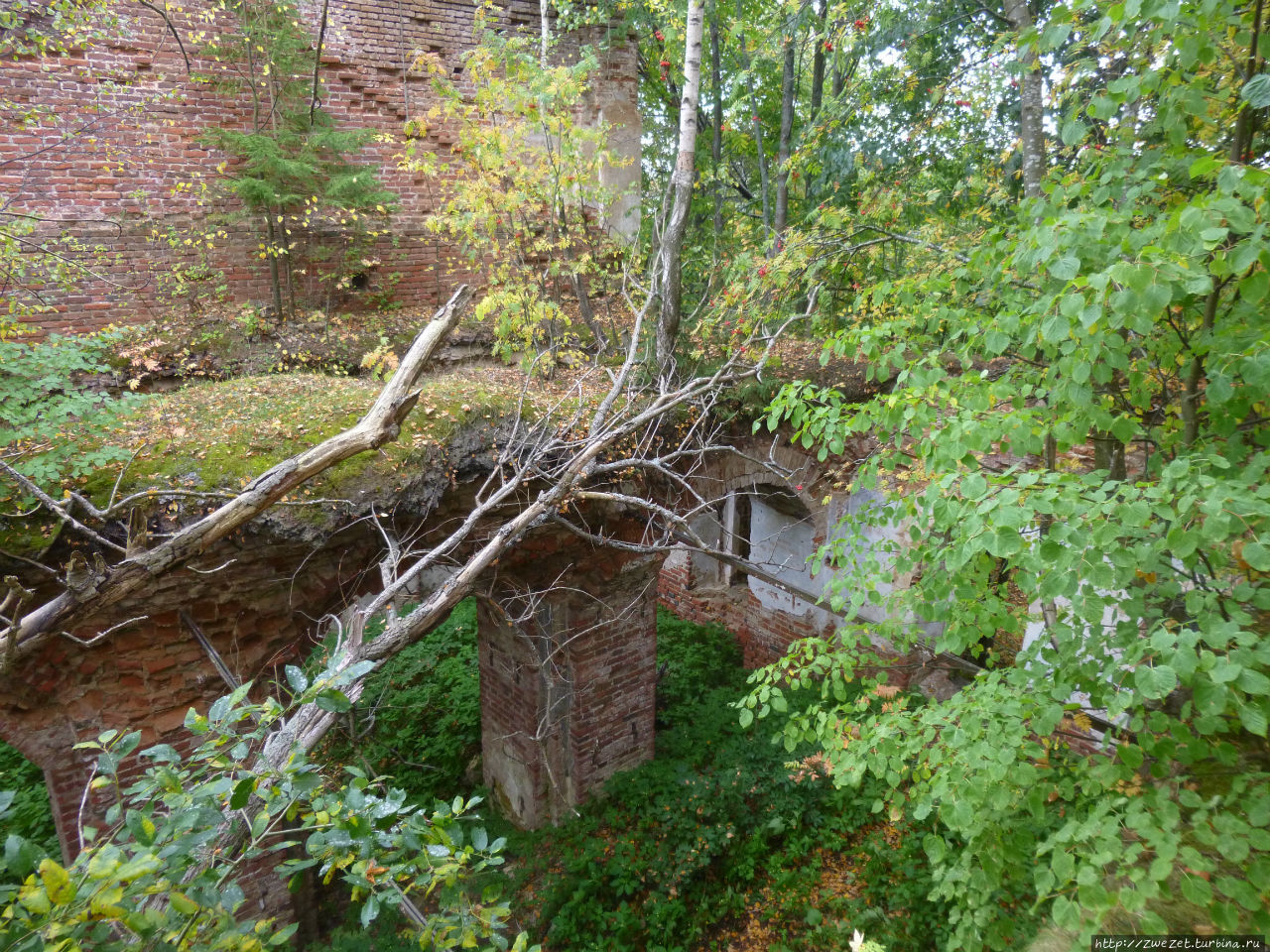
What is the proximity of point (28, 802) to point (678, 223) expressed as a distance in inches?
358

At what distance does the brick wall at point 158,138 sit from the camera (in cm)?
618

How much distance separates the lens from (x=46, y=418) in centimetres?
356

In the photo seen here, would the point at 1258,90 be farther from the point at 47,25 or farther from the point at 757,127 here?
the point at 47,25

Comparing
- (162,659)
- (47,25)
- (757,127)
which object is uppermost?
(47,25)

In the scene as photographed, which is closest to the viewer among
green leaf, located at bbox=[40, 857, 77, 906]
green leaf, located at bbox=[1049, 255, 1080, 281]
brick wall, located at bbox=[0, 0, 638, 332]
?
green leaf, located at bbox=[40, 857, 77, 906]

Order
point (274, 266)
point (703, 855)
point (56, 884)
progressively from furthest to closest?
point (274, 266), point (703, 855), point (56, 884)

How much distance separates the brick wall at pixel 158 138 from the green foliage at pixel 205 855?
17.8ft

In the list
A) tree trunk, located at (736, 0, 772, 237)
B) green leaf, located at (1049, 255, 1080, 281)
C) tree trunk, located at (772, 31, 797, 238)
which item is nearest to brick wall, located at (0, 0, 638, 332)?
tree trunk, located at (736, 0, 772, 237)

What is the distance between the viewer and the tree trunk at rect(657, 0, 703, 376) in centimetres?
539

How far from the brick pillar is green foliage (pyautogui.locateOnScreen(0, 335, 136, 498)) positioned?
3188mm

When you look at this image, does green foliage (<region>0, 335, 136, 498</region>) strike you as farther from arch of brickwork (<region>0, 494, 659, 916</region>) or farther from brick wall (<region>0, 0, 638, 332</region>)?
brick wall (<region>0, 0, 638, 332</region>)

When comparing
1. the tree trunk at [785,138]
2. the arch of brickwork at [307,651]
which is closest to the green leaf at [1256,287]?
the arch of brickwork at [307,651]

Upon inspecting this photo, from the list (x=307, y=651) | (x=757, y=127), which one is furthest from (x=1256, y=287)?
(x=757, y=127)

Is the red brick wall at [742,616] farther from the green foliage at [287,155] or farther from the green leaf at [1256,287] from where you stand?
the green leaf at [1256,287]
